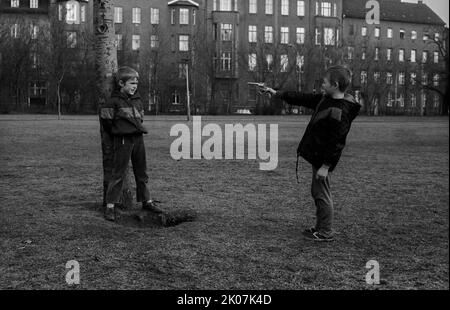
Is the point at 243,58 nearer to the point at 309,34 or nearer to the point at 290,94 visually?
the point at 309,34

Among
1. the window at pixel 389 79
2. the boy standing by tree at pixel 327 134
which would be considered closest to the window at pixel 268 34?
the window at pixel 389 79

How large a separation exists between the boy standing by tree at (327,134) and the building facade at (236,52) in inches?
2159

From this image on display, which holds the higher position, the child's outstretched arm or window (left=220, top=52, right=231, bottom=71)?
window (left=220, top=52, right=231, bottom=71)

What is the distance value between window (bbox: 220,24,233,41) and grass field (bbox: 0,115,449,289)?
59.7 m

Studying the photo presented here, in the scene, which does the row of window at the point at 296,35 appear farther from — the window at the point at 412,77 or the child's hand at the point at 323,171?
the child's hand at the point at 323,171

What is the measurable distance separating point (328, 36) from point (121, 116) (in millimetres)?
68289

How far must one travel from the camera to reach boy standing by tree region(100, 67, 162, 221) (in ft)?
19.7

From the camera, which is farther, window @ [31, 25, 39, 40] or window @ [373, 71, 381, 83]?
window @ [373, 71, 381, 83]

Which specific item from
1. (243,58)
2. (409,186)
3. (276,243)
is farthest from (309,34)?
(276,243)

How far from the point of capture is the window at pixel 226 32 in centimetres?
6859

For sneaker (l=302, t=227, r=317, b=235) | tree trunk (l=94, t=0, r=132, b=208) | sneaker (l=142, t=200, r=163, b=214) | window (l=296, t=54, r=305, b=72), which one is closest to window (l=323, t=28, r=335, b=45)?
window (l=296, t=54, r=305, b=72)

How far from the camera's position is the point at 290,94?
221 inches

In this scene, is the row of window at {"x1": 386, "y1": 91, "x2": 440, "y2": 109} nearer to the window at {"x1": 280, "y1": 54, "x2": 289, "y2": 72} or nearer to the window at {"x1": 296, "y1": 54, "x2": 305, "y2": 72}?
the window at {"x1": 296, "y1": 54, "x2": 305, "y2": 72}
